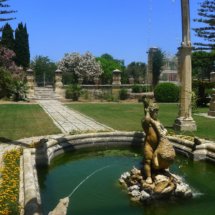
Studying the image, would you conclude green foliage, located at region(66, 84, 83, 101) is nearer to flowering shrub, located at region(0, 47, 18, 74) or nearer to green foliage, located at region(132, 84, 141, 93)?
green foliage, located at region(132, 84, 141, 93)

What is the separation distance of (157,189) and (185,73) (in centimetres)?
620

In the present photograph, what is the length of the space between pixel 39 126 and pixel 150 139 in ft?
22.6

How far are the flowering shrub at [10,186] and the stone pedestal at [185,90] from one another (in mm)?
6287

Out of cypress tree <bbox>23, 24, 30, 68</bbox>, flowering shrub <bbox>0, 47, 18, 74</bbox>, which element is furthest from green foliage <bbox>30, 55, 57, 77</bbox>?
flowering shrub <bbox>0, 47, 18, 74</bbox>

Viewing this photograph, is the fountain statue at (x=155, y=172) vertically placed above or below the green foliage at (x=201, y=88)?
below

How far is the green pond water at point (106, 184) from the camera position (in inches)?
159

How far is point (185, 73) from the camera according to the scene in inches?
374

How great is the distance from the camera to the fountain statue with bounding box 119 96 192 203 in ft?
14.0

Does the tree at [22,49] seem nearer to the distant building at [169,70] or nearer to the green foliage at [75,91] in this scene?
the green foliage at [75,91]

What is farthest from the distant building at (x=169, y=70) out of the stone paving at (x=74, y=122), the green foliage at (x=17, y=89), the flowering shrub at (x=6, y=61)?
the stone paving at (x=74, y=122)

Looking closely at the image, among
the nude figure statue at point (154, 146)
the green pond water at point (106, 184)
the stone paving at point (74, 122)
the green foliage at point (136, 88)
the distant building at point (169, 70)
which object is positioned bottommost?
the green pond water at point (106, 184)

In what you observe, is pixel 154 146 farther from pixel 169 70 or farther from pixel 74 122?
pixel 169 70

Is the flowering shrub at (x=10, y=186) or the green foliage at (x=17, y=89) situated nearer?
the flowering shrub at (x=10, y=186)

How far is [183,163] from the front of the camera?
6.20m
